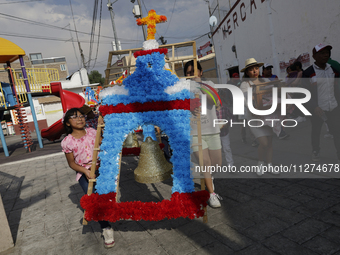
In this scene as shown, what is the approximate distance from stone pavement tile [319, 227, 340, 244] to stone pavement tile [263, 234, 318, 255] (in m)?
0.30

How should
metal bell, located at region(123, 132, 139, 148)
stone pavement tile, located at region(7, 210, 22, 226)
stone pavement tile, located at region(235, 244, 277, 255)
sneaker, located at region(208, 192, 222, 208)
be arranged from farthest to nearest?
metal bell, located at region(123, 132, 139, 148), stone pavement tile, located at region(7, 210, 22, 226), sneaker, located at region(208, 192, 222, 208), stone pavement tile, located at region(235, 244, 277, 255)

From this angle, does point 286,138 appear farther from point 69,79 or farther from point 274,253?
point 69,79

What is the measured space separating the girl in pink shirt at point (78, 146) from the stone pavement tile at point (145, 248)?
0.93 metres

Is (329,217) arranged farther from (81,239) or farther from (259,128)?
(81,239)

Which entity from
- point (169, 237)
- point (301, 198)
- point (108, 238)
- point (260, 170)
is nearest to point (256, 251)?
point (169, 237)

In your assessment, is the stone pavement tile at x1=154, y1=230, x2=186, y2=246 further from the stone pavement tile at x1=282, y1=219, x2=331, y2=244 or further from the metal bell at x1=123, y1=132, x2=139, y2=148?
the metal bell at x1=123, y1=132, x2=139, y2=148

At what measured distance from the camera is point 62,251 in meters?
3.02

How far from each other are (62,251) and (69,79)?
1974 cm

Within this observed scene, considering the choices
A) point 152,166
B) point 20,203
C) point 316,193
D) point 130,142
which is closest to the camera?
Answer: point 152,166

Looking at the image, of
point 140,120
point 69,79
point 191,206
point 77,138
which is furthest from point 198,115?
point 69,79

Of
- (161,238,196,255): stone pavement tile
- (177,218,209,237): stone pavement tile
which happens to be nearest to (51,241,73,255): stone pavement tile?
(161,238,196,255): stone pavement tile

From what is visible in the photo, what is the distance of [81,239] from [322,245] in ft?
8.97

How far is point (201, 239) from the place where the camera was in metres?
2.81

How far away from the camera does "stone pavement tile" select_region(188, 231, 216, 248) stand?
2.73 meters
